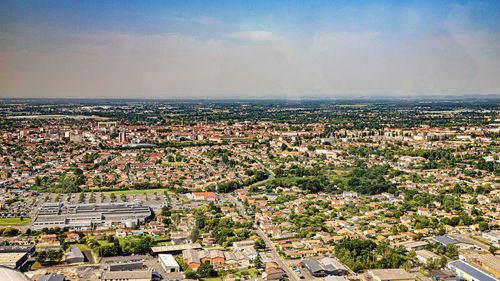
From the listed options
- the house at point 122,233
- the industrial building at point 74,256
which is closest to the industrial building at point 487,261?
the house at point 122,233

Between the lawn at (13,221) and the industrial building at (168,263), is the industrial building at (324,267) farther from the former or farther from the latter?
the lawn at (13,221)

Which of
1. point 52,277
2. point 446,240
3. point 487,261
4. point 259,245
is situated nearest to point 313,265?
point 259,245

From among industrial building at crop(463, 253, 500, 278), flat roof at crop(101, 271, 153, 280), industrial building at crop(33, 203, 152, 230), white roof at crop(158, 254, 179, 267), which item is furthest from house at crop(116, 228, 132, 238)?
industrial building at crop(463, 253, 500, 278)

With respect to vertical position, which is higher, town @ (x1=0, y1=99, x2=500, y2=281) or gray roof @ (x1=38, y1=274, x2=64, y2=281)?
gray roof @ (x1=38, y1=274, x2=64, y2=281)

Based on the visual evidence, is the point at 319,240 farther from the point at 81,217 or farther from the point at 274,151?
the point at 274,151

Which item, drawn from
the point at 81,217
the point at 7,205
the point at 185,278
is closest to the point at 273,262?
the point at 185,278

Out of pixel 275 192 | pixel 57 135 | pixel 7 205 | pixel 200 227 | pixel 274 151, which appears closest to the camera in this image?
pixel 200 227

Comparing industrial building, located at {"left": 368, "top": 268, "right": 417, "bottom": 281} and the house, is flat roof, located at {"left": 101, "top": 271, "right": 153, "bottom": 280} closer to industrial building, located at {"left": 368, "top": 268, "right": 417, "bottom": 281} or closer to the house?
the house
